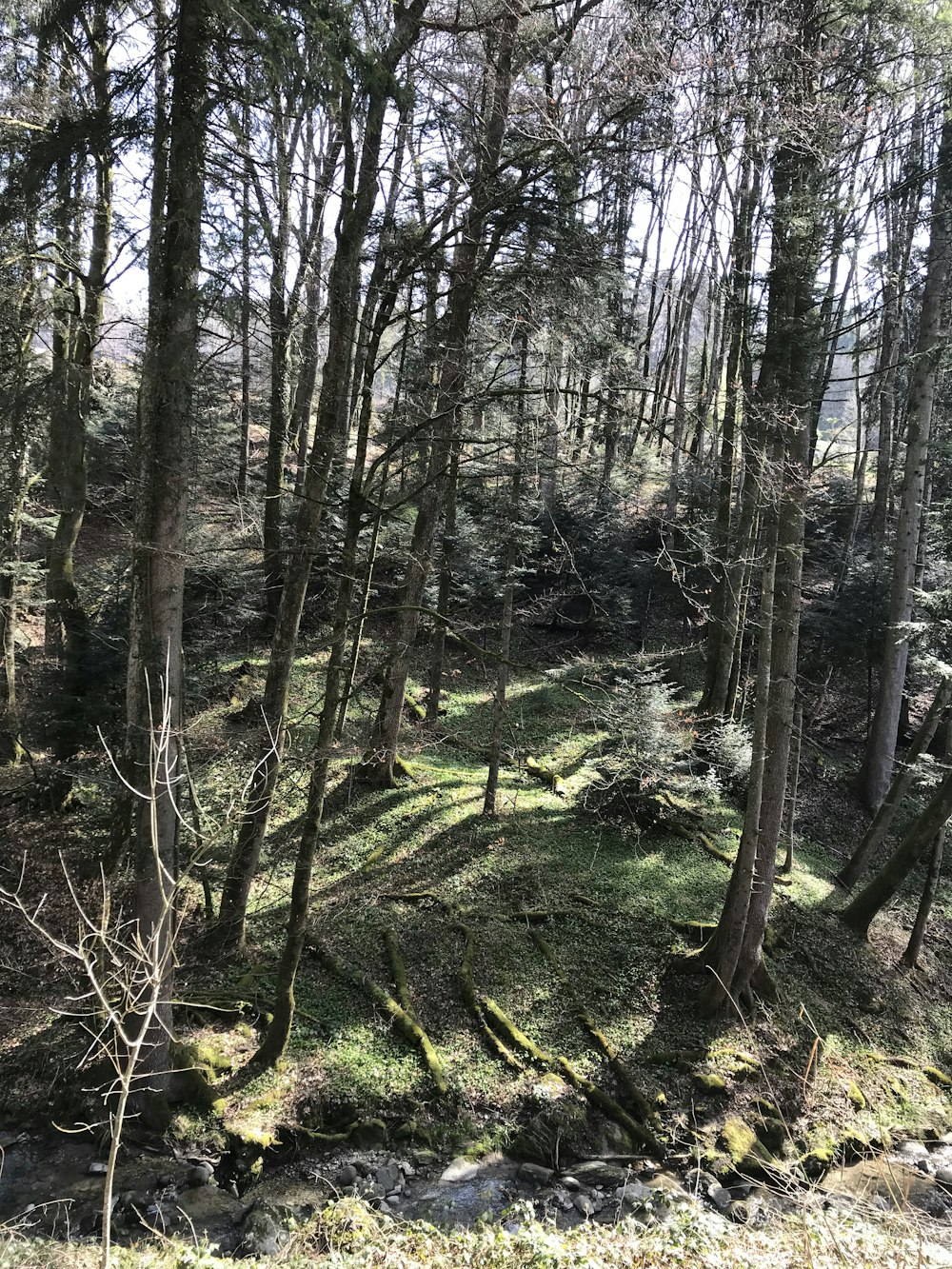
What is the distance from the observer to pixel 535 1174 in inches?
235

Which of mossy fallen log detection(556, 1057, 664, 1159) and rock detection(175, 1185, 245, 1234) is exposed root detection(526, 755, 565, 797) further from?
rock detection(175, 1185, 245, 1234)

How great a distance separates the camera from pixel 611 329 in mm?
9133

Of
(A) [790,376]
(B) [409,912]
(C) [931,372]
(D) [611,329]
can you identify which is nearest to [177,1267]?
(B) [409,912]

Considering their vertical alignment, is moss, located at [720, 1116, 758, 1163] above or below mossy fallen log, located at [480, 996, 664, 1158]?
below

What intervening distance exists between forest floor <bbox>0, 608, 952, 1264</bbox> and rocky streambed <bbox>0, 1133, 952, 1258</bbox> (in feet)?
0.69

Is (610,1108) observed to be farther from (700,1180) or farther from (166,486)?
(166,486)

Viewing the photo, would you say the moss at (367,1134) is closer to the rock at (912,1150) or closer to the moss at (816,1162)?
the moss at (816,1162)

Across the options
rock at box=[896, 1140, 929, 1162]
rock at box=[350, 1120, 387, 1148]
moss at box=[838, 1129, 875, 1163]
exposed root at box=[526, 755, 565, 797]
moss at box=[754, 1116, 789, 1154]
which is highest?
exposed root at box=[526, 755, 565, 797]

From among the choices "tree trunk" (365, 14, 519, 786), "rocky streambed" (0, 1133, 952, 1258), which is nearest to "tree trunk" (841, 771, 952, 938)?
"rocky streambed" (0, 1133, 952, 1258)

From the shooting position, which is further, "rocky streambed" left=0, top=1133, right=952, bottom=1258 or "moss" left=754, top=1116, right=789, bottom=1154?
"moss" left=754, top=1116, right=789, bottom=1154

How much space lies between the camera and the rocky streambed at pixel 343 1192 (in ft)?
16.2

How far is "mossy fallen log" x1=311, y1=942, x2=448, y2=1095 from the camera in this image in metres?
6.70

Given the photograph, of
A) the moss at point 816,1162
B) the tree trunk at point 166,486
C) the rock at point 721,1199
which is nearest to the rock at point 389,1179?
the tree trunk at point 166,486

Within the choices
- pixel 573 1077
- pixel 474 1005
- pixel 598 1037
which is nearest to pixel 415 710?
pixel 474 1005
